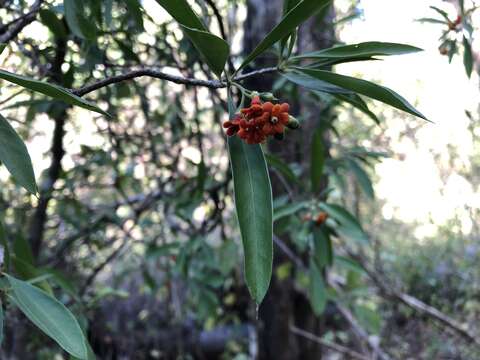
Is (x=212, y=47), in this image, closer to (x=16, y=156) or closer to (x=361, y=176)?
(x=16, y=156)

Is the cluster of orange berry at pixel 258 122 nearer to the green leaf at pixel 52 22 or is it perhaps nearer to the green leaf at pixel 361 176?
the green leaf at pixel 52 22

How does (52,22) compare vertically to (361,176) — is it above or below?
above

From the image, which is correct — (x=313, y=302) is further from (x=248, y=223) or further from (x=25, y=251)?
(x=248, y=223)

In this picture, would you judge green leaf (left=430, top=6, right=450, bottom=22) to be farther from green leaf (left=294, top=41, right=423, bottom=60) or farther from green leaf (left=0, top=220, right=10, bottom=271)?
green leaf (left=0, top=220, right=10, bottom=271)

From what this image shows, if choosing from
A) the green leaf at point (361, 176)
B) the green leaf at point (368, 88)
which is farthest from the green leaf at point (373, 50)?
the green leaf at point (361, 176)

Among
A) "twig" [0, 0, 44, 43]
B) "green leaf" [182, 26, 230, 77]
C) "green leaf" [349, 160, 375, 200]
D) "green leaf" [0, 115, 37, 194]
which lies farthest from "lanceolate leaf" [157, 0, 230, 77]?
"green leaf" [349, 160, 375, 200]

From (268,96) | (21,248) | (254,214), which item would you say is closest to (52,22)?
(21,248)

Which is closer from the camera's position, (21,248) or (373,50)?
(373,50)

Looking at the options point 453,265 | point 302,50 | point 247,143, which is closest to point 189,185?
point 302,50
